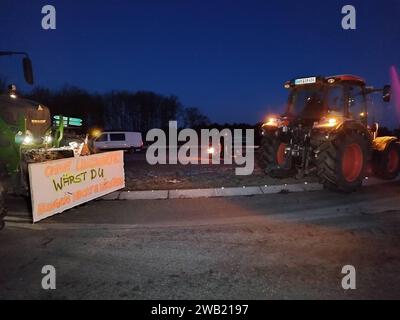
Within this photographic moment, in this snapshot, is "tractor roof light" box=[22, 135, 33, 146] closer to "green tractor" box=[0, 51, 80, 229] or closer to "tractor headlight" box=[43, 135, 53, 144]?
"green tractor" box=[0, 51, 80, 229]

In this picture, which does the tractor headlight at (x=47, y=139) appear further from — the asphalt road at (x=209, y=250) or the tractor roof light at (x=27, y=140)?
the asphalt road at (x=209, y=250)

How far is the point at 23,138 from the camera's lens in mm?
9641

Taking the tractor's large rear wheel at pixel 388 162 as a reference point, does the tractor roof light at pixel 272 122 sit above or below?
above

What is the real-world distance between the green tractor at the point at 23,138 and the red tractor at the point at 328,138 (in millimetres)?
5847

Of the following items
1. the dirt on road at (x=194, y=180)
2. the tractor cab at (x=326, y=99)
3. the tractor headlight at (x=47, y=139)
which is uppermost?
the tractor cab at (x=326, y=99)

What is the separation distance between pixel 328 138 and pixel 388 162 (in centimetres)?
338

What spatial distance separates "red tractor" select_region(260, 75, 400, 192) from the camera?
1022 cm

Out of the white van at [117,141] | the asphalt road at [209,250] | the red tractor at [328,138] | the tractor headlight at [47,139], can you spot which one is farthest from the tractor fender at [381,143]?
the white van at [117,141]

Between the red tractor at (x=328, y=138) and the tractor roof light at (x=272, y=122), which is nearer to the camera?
the red tractor at (x=328, y=138)

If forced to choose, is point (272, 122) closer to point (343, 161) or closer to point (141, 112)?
point (343, 161)

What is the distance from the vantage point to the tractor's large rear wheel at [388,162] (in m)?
12.2

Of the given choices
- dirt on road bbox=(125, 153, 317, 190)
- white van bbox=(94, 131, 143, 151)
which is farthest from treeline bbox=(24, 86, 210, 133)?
dirt on road bbox=(125, 153, 317, 190)
